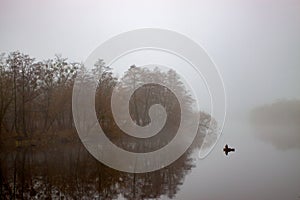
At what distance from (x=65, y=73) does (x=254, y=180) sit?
192 inches

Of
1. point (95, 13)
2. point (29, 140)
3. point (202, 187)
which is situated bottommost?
point (202, 187)

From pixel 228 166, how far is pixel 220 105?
3.80 feet

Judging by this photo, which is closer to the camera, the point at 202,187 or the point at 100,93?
the point at 202,187

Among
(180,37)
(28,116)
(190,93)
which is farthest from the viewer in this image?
(28,116)

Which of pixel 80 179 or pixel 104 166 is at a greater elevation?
pixel 104 166

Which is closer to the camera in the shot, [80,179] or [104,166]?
[80,179]

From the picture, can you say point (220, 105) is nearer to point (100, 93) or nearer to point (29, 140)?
point (100, 93)

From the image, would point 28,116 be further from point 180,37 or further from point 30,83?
point 180,37

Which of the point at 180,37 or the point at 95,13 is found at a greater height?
the point at 95,13

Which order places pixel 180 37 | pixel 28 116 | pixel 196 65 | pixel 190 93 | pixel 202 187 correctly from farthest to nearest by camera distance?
1. pixel 28 116
2. pixel 180 37
3. pixel 190 93
4. pixel 196 65
5. pixel 202 187

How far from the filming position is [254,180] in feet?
14.3

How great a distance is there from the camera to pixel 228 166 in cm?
526

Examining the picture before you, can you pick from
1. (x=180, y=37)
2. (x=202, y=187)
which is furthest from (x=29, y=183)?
(x=180, y=37)

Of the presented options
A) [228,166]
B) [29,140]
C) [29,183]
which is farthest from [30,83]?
[228,166]
